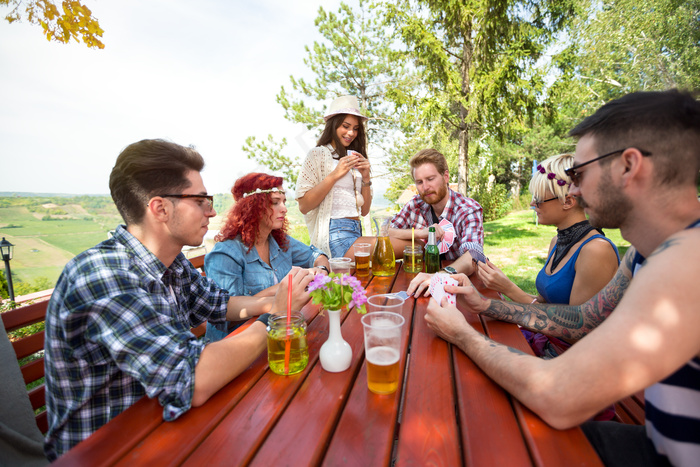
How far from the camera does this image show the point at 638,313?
2.88ft

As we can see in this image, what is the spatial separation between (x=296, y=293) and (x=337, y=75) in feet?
48.8

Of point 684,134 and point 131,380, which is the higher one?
point 684,134

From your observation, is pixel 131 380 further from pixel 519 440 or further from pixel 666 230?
pixel 666 230

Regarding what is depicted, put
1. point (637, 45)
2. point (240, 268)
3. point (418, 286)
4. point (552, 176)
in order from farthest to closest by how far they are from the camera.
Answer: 1. point (637, 45)
2. point (240, 268)
3. point (552, 176)
4. point (418, 286)

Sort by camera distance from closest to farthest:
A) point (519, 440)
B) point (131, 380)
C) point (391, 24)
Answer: point (519, 440) → point (131, 380) → point (391, 24)

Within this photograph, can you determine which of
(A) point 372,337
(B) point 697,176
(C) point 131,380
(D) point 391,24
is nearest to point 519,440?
(A) point 372,337

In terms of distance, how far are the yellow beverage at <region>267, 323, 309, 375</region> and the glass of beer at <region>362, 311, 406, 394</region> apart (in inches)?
11.0

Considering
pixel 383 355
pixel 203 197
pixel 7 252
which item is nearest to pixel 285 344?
pixel 383 355

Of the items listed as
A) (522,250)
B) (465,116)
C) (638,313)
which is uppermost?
(465,116)

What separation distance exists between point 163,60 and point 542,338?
67.0 feet

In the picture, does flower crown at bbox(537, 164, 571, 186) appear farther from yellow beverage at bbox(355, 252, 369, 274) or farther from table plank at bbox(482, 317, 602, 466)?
table plank at bbox(482, 317, 602, 466)

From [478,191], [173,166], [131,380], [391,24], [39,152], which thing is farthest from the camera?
[478,191]

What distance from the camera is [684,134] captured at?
110 cm

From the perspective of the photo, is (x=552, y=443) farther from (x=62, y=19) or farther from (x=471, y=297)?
(x=62, y=19)
